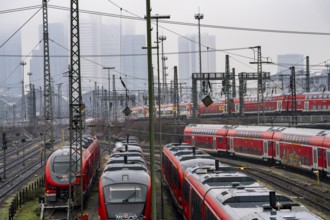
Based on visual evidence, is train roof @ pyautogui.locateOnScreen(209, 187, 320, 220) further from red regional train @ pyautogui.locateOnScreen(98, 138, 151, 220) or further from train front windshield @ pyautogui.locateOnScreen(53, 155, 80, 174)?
train front windshield @ pyautogui.locateOnScreen(53, 155, 80, 174)

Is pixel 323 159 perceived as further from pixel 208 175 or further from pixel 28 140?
pixel 28 140

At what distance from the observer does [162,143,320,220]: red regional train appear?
1257 centimetres

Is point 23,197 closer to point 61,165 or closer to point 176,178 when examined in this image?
point 61,165

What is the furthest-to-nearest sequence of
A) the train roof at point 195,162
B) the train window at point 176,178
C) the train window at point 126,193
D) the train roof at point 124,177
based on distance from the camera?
the train window at point 176,178, the train roof at point 195,162, the train roof at point 124,177, the train window at point 126,193

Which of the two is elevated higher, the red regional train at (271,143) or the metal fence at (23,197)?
the red regional train at (271,143)

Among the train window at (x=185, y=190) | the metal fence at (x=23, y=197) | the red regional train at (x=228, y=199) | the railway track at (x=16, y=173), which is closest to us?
the red regional train at (x=228, y=199)

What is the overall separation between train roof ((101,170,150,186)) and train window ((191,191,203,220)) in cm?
195

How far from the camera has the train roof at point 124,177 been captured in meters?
20.2

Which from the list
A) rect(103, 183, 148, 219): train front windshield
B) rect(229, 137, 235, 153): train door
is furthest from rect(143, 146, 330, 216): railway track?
rect(229, 137, 235, 153): train door

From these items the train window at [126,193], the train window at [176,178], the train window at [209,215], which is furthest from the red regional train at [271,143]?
the train window at [209,215]

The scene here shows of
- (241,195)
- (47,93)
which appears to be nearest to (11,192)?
(47,93)

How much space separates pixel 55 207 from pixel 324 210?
43.5ft

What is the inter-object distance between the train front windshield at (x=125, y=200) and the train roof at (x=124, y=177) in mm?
180

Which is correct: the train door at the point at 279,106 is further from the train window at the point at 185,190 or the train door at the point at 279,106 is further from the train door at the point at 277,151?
the train window at the point at 185,190
